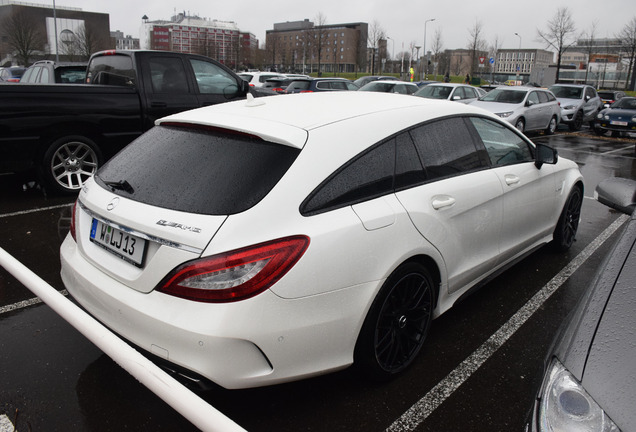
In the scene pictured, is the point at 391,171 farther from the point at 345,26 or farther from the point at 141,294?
the point at 345,26

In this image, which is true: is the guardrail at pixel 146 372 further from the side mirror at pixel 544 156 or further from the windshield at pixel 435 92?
the windshield at pixel 435 92

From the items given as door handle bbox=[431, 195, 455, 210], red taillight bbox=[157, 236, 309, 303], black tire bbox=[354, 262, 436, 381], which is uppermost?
door handle bbox=[431, 195, 455, 210]

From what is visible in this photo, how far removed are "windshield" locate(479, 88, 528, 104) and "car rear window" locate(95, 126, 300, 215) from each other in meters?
15.1

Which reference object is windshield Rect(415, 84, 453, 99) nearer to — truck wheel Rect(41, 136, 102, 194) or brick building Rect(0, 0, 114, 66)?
truck wheel Rect(41, 136, 102, 194)

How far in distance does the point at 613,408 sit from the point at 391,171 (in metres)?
1.66

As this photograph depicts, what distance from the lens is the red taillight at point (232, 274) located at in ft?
6.82

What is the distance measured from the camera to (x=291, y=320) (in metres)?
2.16

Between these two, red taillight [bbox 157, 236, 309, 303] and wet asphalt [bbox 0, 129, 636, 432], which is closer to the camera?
red taillight [bbox 157, 236, 309, 303]

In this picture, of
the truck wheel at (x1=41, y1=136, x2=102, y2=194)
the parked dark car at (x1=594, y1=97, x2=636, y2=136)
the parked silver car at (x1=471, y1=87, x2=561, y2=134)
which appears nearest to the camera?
the truck wheel at (x1=41, y1=136, x2=102, y2=194)

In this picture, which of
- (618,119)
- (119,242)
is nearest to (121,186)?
(119,242)

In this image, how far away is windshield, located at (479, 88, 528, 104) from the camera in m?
15.9

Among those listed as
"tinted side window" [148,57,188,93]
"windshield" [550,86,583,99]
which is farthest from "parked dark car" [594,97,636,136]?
"tinted side window" [148,57,188,93]

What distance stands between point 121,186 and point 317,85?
54.2 ft

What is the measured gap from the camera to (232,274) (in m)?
2.09
